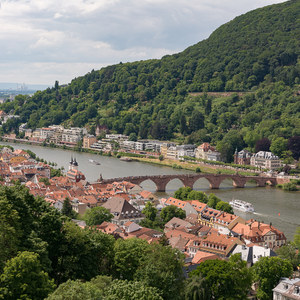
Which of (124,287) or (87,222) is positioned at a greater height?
(124,287)

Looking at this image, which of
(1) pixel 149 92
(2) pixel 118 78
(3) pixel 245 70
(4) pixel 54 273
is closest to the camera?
(4) pixel 54 273

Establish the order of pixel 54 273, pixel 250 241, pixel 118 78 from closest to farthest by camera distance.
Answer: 1. pixel 54 273
2. pixel 250 241
3. pixel 118 78

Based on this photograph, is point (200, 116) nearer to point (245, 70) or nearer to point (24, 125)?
point (245, 70)

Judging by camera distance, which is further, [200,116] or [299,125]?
[200,116]

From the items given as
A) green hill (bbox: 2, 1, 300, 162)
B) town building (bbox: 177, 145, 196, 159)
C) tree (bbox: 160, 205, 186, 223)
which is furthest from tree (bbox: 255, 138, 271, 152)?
tree (bbox: 160, 205, 186, 223)

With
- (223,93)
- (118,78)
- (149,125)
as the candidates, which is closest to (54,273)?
(149,125)

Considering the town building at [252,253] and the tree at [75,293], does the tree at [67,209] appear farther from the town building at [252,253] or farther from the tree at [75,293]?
the tree at [75,293]

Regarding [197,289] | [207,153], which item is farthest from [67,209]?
[207,153]

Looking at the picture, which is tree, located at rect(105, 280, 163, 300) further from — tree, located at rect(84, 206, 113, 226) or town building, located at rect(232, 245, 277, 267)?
tree, located at rect(84, 206, 113, 226)
